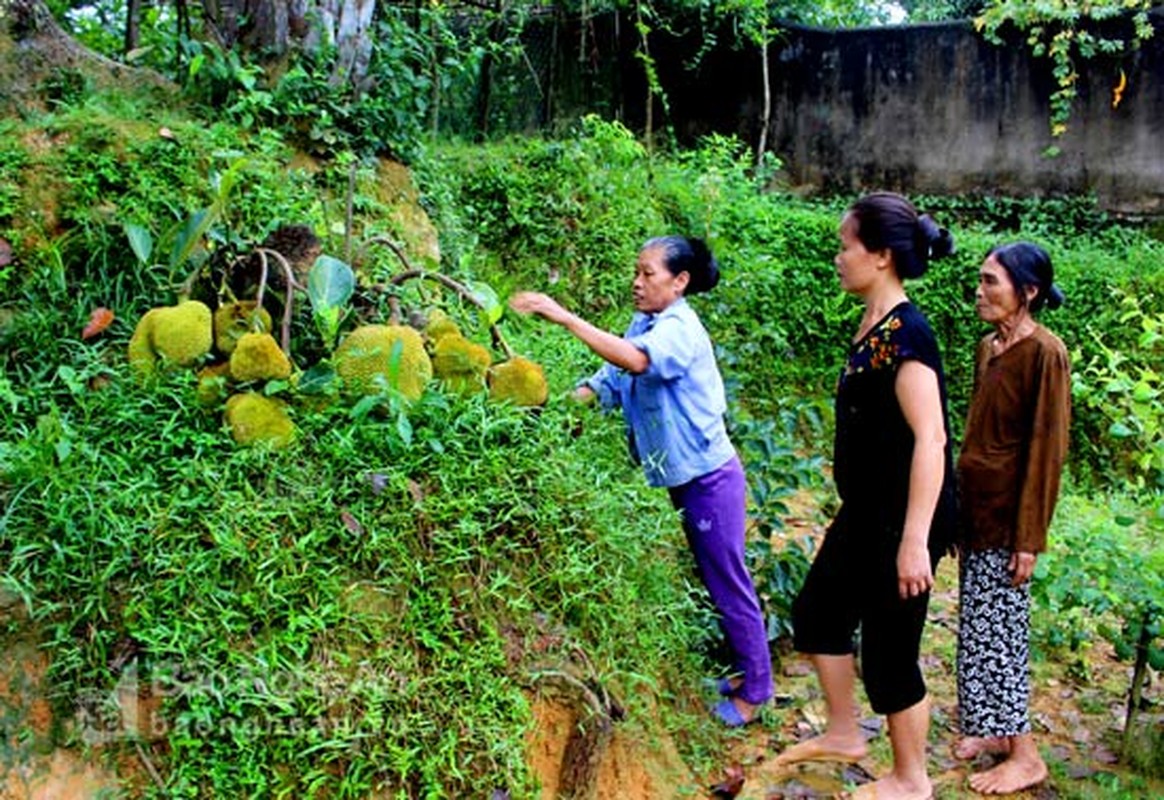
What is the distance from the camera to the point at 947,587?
A: 4.91 m

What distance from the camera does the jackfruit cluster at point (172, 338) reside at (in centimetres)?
258

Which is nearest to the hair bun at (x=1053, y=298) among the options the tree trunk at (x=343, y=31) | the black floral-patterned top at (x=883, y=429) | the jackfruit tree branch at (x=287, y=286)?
the black floral-patterned top at (x=883, y=429)

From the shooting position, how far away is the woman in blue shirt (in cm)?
304

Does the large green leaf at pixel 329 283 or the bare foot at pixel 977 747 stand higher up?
→ the large green leaf at pixel 329 283

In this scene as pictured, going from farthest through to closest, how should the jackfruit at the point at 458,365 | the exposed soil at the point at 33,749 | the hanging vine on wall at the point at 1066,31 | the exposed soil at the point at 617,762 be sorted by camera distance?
the hanging vine on wall at the point at 1066,31 < the jackfruit at the point at 458,365 < the exposed soil at the point at 617,762 < the exposed soil at the point at 33,749

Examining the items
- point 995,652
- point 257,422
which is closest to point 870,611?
point 995,652

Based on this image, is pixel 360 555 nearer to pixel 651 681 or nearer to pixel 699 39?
pixel 651 681

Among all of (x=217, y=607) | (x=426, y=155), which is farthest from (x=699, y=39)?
(x=217, y=607)

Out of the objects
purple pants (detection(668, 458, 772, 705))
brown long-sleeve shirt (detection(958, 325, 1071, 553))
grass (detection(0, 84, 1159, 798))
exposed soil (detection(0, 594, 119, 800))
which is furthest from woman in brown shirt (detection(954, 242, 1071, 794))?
exposed soil (detection(0, 594, 119, 800))

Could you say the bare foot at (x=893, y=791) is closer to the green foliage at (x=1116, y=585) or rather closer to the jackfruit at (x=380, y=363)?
the green foliage at (x=1116, y=585)

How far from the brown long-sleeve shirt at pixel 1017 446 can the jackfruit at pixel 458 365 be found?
1.54 meters

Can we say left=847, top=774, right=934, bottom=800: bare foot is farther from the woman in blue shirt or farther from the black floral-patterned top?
the black floral-patterned top

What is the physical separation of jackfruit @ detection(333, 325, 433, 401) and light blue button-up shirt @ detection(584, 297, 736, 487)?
0.67m

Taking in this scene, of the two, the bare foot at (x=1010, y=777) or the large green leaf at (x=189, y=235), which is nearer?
the large green leaf at (x=189, y=235)
